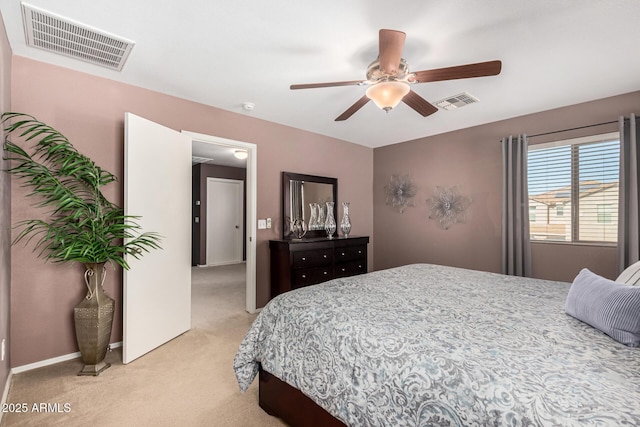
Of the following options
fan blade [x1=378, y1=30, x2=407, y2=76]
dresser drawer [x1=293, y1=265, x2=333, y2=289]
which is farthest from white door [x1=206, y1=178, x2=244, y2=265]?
fan blade [x1=378, y1=30, x2=407, y2=76]

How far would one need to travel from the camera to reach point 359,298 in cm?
174

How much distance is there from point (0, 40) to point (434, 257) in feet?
15.9

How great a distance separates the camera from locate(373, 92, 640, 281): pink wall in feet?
10.6

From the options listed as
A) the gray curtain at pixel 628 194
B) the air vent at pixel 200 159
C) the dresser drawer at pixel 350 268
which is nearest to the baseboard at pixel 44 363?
the dresser drawer at pixel 350 268

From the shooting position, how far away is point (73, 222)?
2.44 m

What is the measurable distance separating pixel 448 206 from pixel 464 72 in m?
2.71

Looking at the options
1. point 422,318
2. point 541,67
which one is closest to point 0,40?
point 422,318

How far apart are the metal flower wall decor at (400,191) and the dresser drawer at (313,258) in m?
1.66

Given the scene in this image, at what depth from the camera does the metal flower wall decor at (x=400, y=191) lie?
4.75 meters

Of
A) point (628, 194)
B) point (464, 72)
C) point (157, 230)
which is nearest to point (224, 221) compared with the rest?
point (157, 230)

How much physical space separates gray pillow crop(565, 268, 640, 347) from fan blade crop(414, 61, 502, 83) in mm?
1286

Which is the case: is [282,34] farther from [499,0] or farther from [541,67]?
[541,67]

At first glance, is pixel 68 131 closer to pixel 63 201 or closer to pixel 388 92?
pixel 63 201

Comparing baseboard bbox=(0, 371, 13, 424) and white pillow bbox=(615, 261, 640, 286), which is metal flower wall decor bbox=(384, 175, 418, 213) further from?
baseboard bbox=(0, 371, 13, 424)
